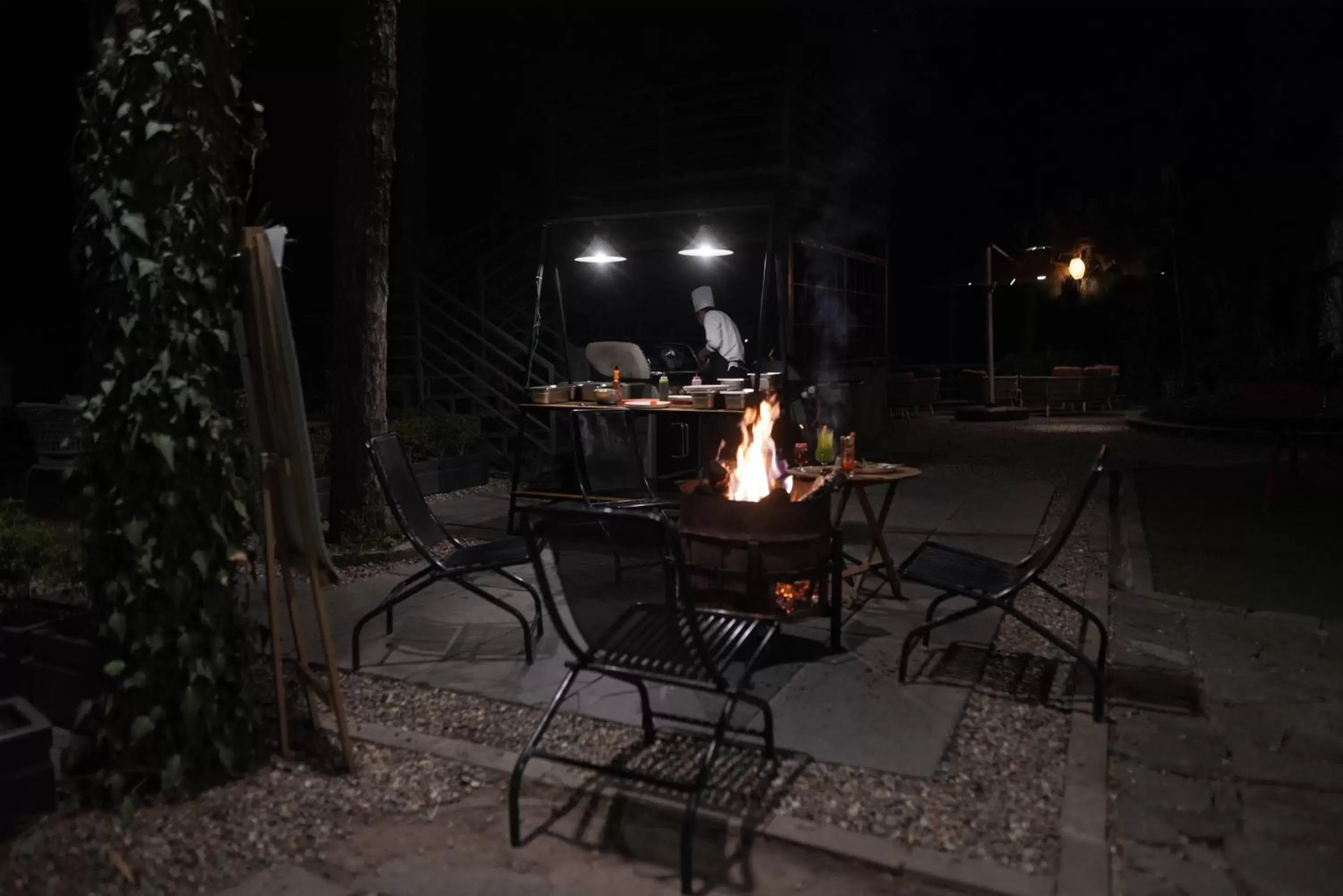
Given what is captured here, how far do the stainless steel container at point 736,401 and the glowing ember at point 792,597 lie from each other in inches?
94.8

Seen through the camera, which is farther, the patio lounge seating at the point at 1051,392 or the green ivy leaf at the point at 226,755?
the patio lounge seating at the point at 1051,392

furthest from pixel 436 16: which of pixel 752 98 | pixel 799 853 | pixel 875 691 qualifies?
pixel 799 853

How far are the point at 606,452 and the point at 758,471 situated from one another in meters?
2.13

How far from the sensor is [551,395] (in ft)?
26.2

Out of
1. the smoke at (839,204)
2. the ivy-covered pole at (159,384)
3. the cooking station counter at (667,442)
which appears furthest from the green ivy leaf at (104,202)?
Result: the smoke at (839,204)

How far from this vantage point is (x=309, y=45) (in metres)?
14.4

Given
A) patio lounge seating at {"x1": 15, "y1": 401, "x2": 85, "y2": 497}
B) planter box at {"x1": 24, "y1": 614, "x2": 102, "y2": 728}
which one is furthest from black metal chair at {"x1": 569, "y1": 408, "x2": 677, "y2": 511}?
patio lounge seating at {"x1": 15, "y1": 401, "x2": 85, "y2": 497}

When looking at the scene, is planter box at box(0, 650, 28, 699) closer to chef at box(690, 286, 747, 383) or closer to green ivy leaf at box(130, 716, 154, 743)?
green ivy leaf at box(130, 716, 154, 743)

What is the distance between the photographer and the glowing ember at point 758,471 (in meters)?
5.21

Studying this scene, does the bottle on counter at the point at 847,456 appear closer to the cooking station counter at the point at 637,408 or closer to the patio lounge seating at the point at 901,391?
the cooking station counter at the point at 637,408

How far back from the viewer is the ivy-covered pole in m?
3.16

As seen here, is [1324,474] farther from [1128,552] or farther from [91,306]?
[91,306]

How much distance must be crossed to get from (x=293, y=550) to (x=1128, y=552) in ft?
19.8

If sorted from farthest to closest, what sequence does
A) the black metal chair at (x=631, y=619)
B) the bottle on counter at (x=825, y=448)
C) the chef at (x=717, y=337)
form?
the chef at (x=717, y=337)
the bottle on counter at (x=825, y=448)
the black metal chair at (x=631, y=619)
